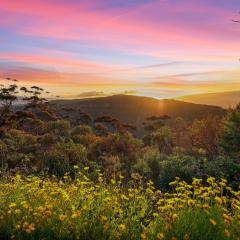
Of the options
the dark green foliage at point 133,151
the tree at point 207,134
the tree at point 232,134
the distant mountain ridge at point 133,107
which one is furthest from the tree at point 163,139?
the distant mountain ridge at point 133,107

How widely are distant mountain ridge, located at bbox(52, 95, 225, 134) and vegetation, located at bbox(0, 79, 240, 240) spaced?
46.1m

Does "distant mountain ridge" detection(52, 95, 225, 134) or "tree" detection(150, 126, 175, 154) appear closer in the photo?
"tree" detection(150, 126, 175, 154)

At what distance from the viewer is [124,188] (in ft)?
37.9

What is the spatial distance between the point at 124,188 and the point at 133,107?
3129 inches

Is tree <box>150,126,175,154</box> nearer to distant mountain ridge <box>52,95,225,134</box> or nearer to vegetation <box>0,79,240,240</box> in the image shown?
vegetation <box>0,79,240,240</box>

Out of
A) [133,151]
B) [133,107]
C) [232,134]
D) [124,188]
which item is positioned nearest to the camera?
[124,188]

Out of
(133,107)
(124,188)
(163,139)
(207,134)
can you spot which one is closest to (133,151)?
(207,134)

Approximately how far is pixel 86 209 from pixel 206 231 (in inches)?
70.6

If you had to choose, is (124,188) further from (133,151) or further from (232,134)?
(133,151)

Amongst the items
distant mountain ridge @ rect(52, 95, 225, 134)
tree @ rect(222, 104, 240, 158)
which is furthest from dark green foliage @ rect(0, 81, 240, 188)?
distant mountain ridge @ rect(52, 95, 225, 134)

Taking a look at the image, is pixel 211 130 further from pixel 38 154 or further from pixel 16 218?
pixel 16 218

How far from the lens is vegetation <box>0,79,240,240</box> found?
22.3 feet

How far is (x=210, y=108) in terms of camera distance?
81.5 metres

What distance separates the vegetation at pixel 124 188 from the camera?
6801 mm
